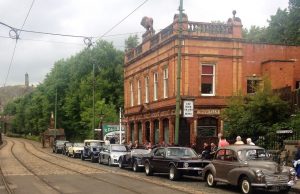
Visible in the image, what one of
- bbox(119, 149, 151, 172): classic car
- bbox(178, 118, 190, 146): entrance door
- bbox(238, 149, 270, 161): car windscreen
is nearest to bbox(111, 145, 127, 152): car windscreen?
bbox(119, 149, 151, 172): classic car

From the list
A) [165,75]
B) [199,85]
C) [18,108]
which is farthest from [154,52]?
[18,108]

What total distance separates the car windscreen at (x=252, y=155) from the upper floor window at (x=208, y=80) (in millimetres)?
18932

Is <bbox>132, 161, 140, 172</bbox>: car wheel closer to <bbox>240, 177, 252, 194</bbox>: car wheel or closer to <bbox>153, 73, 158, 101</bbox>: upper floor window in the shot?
<bbox>240, 177, 252, 194</bbox>: car wheel

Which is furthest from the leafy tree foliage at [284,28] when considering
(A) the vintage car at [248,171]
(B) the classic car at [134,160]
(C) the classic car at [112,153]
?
(A) the vintage car at [248,171]

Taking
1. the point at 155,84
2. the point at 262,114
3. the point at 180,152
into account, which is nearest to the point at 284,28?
the point at 155,84

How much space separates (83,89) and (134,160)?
51244 mm

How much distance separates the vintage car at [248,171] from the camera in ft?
54.9

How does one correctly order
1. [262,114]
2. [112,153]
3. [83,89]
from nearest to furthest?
[262,114], [112,153], [83,89]

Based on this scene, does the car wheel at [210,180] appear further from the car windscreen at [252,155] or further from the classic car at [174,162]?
the classic car at [174,162]

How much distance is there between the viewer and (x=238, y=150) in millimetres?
18453

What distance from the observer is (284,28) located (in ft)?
200

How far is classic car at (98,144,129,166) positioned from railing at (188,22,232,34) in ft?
30.6

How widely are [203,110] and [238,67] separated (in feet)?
13.2

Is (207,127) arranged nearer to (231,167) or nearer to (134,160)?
(134,160)
